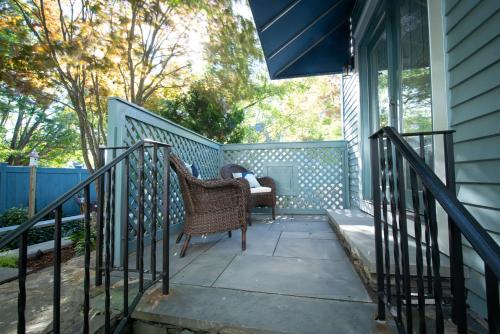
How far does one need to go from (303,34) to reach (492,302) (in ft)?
12.6

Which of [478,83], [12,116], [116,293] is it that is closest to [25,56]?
[116,293]

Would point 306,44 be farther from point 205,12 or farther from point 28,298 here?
point 28,298

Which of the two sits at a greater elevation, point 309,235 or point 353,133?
point 353,133

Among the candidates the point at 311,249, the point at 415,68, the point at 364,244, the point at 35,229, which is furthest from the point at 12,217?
the point at 415,68

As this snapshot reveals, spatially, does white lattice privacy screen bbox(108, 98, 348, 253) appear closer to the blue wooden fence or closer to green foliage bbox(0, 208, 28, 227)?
green foliage bbox(0, 208, 28, 227)

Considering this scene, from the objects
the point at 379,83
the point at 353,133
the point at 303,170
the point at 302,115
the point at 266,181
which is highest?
the point at 302,115

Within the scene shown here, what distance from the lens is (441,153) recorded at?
61.1 inches

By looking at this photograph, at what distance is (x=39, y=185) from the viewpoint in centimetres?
651

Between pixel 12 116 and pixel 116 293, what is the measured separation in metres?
12.4

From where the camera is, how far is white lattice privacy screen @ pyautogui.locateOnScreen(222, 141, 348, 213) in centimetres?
446

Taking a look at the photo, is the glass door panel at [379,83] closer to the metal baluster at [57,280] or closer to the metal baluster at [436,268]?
the metal baluster at [436,268]

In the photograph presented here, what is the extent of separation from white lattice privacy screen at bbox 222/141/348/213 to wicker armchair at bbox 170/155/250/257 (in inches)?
90.3

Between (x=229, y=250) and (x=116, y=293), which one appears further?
(x=229, y=250)

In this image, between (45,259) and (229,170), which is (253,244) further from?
(45,259)
